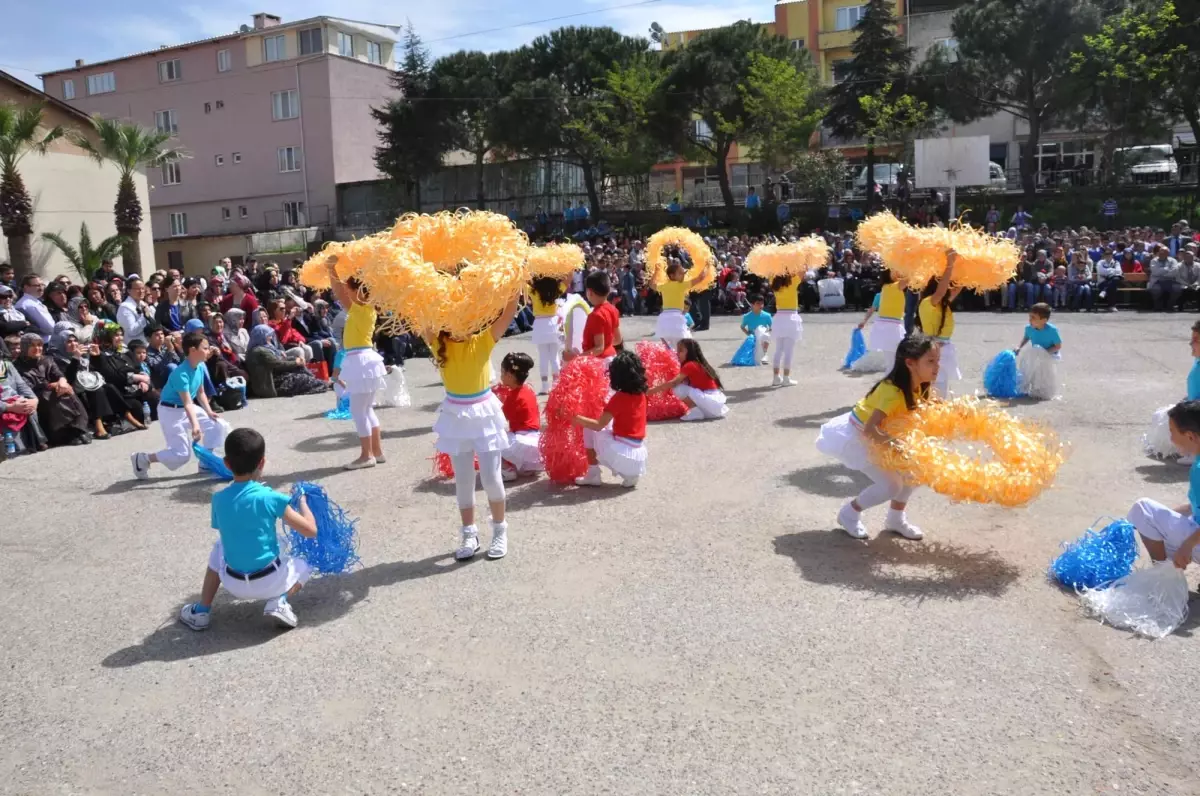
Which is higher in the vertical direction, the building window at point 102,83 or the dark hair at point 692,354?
the building window at point 102,83

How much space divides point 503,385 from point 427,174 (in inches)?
1510

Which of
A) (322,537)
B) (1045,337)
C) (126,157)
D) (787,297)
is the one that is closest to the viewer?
(322,537)

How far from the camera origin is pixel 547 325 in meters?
12.5

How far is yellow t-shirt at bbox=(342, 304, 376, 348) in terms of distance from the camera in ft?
30.6

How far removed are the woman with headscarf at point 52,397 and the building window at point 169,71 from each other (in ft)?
146

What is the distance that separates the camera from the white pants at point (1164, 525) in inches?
210

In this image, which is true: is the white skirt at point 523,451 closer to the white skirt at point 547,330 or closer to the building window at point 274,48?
the white skirt at point 547,330

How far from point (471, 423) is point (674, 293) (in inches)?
264

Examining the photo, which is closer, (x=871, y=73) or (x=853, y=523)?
(x=853, y=523)

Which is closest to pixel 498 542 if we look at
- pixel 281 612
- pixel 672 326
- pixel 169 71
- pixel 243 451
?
pixel 281 612

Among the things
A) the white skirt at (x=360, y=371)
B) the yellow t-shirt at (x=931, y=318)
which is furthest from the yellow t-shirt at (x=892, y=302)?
the white skirt at (x=360, y=371)

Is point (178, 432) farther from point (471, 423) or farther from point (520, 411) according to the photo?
point (471, 423)

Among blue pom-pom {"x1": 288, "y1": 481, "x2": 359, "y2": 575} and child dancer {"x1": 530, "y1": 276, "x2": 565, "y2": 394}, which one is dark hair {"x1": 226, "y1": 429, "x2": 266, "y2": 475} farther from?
child dancer {"x1": 530, "y1": 276, "x2": 565, "y2": 394}

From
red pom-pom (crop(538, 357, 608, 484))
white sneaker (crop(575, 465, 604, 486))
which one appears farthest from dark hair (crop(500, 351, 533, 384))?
white sneaker (crop(575, 465, 604, 486))
